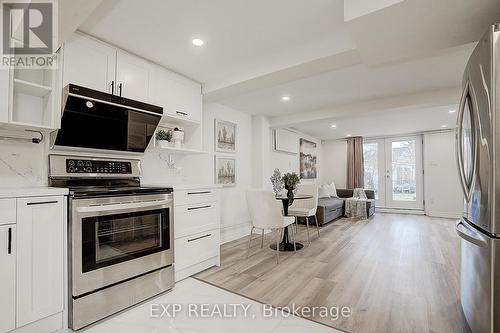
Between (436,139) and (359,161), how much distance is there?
206 cm

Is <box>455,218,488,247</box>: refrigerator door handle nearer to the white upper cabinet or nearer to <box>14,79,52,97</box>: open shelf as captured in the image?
the white upper cabinet

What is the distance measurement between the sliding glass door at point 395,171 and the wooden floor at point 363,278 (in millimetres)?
3020

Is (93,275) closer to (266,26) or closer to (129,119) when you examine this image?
(129,119)

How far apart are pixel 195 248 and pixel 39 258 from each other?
1406 mm

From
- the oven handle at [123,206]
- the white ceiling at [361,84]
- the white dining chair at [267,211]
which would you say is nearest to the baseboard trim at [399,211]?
the white ceiling at [361,84]

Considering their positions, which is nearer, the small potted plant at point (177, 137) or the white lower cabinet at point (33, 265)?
the white lower cabinet at point (33, 265)

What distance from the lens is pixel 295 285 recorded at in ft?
8.29

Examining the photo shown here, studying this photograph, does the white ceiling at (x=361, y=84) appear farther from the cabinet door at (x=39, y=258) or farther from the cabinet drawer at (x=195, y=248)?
the cabinet door at (x=39, y=258)

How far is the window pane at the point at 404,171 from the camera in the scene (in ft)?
23.9

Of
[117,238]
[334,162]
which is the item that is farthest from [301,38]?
[334,162]

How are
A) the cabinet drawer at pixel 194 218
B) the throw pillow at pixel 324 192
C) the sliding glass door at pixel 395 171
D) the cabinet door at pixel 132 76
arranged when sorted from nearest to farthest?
the cabinet door at pixel 132 76
the cabinet drawer at pixel 194 218
the throw pillow at pixel 324 192
the sliding glass door at pixel 395 171

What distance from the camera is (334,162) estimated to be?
8461 millimetres

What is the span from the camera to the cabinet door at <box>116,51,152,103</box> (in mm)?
2424

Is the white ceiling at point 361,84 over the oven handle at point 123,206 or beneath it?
over
